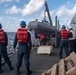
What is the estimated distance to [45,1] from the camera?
28.0 metres

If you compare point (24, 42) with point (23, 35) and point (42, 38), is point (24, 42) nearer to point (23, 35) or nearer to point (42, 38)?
point (23, 35)

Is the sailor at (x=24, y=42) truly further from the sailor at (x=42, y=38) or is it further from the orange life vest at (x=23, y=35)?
the sailor at (x=42, y=38)

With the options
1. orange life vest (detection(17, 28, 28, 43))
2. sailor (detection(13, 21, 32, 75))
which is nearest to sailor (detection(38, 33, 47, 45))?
sailor (detection(13, 21, 32, 75))

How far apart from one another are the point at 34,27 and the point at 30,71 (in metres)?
8.94

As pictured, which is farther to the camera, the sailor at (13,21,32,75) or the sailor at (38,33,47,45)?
the sailor at (38,33,47,45)

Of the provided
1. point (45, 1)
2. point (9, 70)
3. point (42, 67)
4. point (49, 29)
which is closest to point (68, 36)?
point (42, 67)

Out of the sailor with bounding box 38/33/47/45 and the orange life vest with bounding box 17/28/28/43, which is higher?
the orange life vest with bounding box 17/28/28/43

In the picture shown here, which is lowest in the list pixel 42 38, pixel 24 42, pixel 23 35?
pixel 42 38

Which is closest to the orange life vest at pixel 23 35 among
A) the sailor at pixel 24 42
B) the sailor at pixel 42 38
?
the sailor at pixel 24 42

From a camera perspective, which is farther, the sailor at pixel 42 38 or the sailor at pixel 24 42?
the sailor at pixel 42 38

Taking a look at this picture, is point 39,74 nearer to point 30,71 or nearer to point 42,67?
point 30,71

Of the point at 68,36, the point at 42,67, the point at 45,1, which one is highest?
the point at 45,1

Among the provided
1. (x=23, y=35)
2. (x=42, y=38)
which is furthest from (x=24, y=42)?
(x=42, y=38)

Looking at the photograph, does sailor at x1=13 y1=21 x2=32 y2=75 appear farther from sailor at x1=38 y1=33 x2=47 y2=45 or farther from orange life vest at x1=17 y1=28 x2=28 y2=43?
sailor at x1=38 y1=33 x2=47 y2=45
